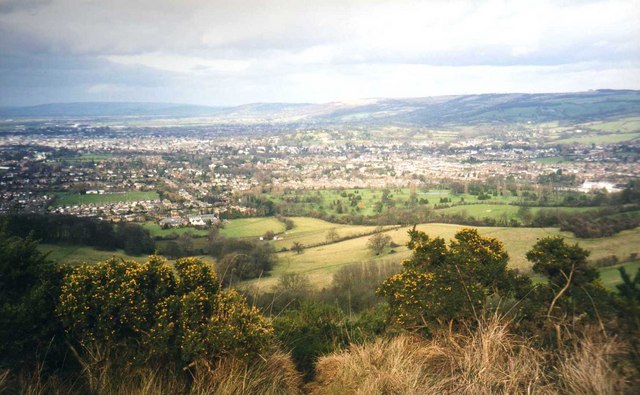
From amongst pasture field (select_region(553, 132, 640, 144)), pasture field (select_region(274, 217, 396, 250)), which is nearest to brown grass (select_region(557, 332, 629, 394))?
pasture field (select_region(274, 217, 396, 250))

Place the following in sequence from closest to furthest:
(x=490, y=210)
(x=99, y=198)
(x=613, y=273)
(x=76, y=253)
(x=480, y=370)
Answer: (x=480, y=370) < (x=613, y=273) < (x=76, y=253) < (x=99, y=198) < (x=490, y=210)

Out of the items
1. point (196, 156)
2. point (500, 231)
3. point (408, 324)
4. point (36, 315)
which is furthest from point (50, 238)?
point (196, 156)

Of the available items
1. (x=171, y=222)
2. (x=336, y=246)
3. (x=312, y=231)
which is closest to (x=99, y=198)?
(x=171, y=222)

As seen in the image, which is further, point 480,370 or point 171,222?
point 171,222

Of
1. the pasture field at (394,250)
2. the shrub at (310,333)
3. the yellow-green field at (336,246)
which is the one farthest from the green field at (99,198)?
the shrub at (310,333)

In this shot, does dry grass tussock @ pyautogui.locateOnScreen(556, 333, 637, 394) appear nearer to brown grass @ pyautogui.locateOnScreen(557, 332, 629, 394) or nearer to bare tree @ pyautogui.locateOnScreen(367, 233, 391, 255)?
brown grass @ pyautogui.locateOnScreen(557, 332, 629, 394)

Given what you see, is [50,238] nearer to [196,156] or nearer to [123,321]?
[123,321]

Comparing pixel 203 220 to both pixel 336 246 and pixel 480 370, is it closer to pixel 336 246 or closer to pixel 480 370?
pixel 336 246
